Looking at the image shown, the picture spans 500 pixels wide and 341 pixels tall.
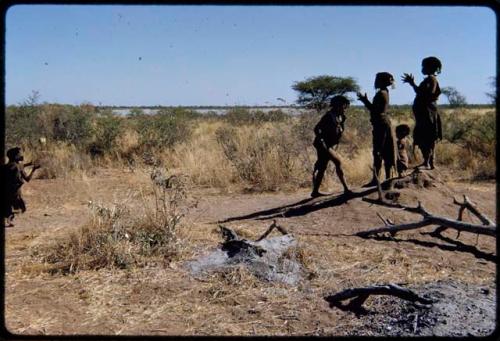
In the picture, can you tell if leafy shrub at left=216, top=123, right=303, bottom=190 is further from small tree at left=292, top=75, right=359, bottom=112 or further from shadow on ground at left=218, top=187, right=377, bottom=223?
small tree at left=292, top=75, right=359, bottom=112

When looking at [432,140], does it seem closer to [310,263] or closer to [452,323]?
[310,263]

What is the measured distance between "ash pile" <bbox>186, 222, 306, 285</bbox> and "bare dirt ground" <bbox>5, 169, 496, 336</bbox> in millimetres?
129

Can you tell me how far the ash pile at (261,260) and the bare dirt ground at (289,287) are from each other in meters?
0.13

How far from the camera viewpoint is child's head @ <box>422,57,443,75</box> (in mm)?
8500

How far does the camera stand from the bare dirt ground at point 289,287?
479 centimetres

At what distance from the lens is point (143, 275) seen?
6.05m

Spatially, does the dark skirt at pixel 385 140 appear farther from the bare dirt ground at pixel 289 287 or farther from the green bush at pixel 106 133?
the green bush at pixel 106 133

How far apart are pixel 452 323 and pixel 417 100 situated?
5086 millimetres

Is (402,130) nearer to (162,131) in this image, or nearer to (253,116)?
(162,131)

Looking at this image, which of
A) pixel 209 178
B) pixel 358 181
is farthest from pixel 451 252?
pixel 209 178

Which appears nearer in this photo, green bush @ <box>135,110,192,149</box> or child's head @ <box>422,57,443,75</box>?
child's head @ <box>422,57,443,75</box>

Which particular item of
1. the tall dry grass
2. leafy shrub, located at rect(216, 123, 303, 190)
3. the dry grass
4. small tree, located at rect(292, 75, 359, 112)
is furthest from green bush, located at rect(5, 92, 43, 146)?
small tree, located at rect(292, 75, 359, 112)

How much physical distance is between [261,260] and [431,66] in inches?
169

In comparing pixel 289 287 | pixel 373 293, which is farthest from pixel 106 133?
pixel 373 293
